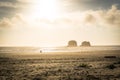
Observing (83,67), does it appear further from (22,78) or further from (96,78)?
(22,78)

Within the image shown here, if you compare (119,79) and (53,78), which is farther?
(53,78)

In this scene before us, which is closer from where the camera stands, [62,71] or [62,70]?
[62,71]

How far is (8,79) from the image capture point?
69.1 ft

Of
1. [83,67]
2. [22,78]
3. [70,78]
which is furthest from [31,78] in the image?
[83,67]

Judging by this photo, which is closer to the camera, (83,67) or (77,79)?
(77,79)

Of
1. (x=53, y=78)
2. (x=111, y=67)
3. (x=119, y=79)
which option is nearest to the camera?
(x=119, y=79)

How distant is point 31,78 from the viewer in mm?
21688

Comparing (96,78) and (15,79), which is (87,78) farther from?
(15,79)

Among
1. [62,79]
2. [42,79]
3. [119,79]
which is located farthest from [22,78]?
[119,79]

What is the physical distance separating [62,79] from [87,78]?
2691 millimetres

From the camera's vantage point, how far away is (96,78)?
21.0m

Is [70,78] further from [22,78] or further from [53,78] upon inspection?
[22,78]

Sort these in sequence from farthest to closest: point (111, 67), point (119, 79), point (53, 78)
Answer: point (111, 67), point (53, 78), point (119, 79)

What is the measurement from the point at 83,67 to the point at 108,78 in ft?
29.9
